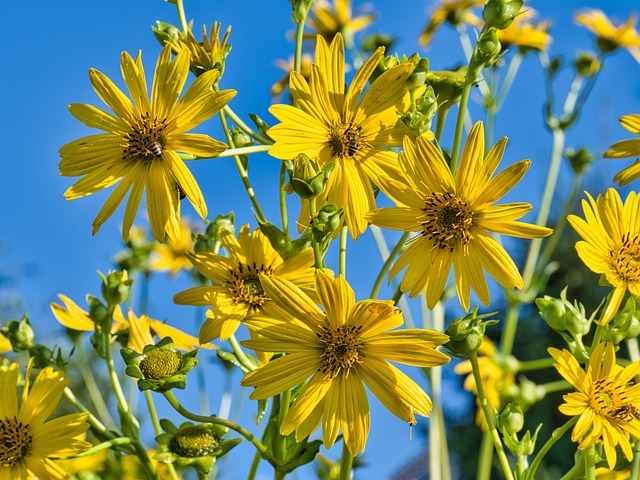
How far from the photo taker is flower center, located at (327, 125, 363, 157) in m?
0.74

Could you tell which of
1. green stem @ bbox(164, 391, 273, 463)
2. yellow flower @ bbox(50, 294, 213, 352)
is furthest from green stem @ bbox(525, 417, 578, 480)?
yellow flower @ bbox(50, 294, 213, 352)

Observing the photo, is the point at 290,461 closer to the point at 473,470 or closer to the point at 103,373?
the point at 473,470

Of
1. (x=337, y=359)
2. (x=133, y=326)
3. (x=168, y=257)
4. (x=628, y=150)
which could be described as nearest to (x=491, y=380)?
(x=168, y=257)

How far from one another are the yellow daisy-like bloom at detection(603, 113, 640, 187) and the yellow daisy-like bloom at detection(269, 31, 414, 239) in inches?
11.6

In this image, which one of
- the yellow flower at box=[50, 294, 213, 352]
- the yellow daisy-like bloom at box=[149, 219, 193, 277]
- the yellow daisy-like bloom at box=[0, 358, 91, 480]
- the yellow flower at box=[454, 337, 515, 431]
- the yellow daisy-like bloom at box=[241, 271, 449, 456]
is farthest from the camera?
the yellow daisy-like bloom at box=[149, 219, 193, 277]

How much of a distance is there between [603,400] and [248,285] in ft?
Result: 1.14

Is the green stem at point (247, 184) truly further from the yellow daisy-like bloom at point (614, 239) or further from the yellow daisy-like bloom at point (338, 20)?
the yellow daisy-like bloom at point (338, 20)

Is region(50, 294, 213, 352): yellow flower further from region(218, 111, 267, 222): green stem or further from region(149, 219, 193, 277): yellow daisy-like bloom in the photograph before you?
region(149, 219, 193, 277): yellow daisy-like bloom

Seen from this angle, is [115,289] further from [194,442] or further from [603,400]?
[603,400]

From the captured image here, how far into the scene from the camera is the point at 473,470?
5.56 m

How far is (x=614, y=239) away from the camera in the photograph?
2.62 feet

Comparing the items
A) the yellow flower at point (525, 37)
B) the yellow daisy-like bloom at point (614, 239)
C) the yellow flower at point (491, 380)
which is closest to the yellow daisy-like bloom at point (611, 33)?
the yellow flower at point (525, 37)

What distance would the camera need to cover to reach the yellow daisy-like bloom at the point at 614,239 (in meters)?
0.77

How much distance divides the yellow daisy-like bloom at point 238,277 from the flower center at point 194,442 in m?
0.09
